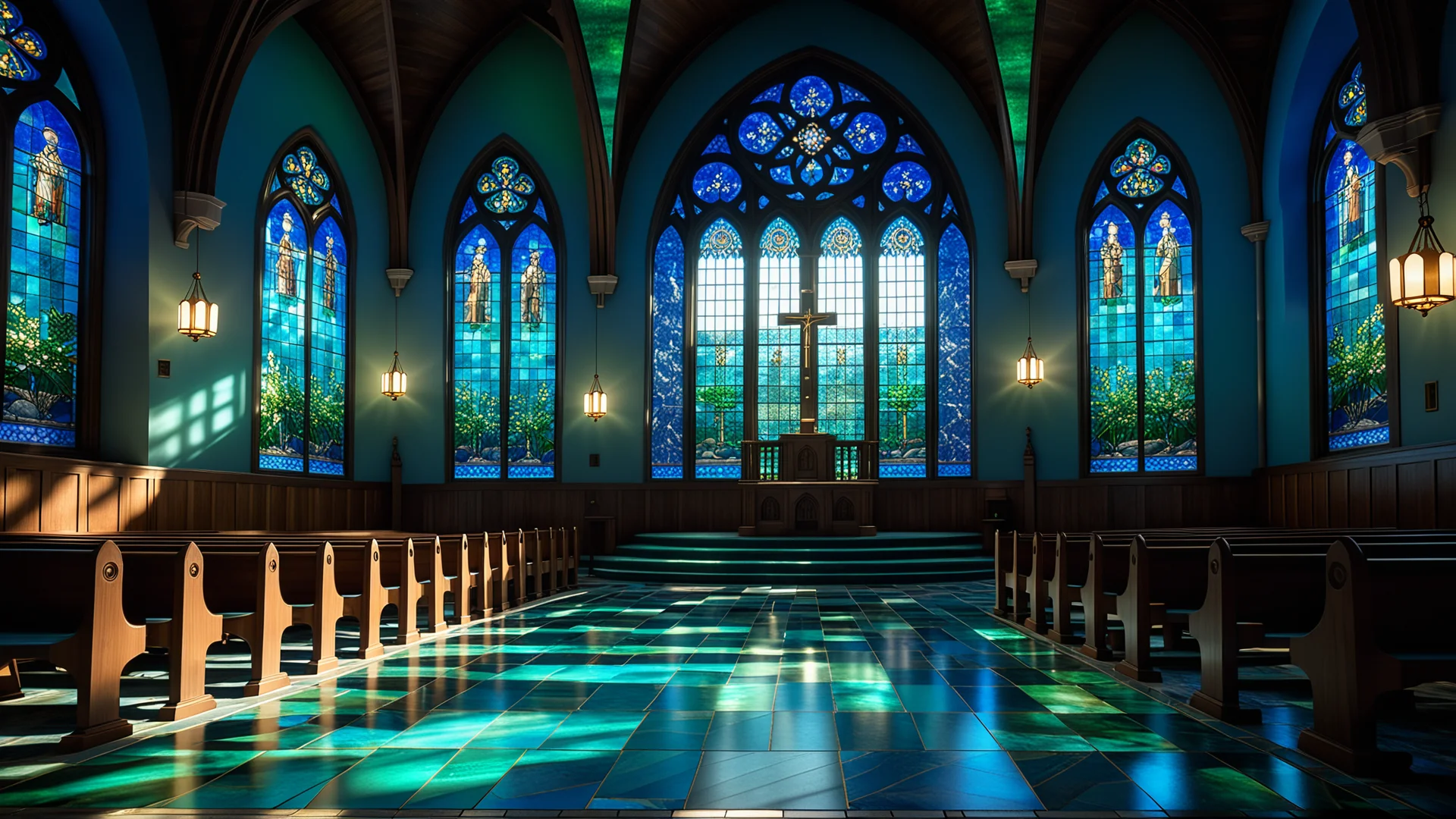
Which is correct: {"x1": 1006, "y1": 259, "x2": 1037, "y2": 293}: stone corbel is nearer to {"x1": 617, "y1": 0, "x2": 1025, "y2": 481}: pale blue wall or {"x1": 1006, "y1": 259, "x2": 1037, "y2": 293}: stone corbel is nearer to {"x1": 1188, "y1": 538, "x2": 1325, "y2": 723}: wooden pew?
{"x1": 617, "y1": 0, "x2": 1025, "y2": 481}: pale blue wall

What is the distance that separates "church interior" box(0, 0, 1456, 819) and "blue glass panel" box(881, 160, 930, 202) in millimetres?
74

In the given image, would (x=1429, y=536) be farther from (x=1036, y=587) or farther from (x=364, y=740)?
(x=364, y=740)

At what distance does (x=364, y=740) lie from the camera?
15.2 feet

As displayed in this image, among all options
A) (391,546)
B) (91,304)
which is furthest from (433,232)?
(391,546)

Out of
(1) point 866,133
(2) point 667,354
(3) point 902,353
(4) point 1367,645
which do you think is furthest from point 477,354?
(4) point 1367,645

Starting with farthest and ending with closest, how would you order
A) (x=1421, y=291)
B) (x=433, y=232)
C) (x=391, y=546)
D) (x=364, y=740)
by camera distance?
(x=433, y=232) → (x=1421, y=291) → (x=391, y=546) → (x=364, y=740)

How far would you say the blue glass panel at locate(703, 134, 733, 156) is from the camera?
18094 mm

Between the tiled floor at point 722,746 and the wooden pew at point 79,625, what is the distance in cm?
28

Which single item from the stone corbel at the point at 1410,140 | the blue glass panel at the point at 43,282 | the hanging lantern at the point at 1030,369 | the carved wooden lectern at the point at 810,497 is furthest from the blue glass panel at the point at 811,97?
the blue glass panel at the point at 43,282

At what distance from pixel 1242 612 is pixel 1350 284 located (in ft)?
34.3

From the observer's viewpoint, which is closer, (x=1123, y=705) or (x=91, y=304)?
(x=1123, y=705)

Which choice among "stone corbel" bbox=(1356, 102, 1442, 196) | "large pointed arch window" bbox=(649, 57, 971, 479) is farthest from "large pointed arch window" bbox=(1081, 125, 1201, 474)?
"stone corbel" bbox=(1356, 102, 1442, 196)

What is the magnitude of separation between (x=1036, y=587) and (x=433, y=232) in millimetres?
12928

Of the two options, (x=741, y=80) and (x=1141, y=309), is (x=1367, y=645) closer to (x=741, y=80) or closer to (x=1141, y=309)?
(x=1141, y=309)
